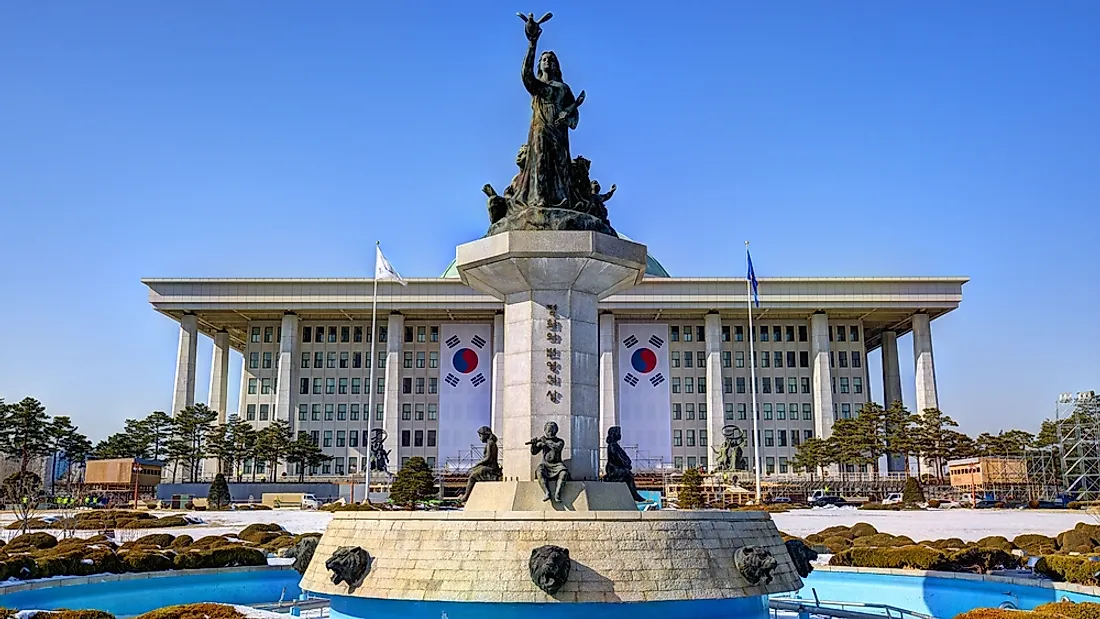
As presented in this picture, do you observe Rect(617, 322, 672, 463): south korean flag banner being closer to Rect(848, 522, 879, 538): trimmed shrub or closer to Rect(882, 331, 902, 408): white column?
Rect(882, 331, 902, 408): white column

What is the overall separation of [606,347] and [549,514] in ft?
245

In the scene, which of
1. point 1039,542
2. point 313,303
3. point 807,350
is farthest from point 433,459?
point 1039,542

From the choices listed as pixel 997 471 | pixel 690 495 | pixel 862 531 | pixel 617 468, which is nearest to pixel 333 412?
pixel 690 495

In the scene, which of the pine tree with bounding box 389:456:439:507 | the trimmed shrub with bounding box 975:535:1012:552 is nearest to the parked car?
the pine tree with bounding box 389:456:439:507

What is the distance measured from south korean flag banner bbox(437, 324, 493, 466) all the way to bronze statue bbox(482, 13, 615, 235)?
70.7 meters

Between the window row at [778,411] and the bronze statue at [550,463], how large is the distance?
3158 inches

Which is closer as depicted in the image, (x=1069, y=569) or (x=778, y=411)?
(x=1069, y=569)

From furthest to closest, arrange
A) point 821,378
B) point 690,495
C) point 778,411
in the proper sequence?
point 778,411 → point 821,378 → point 690,495

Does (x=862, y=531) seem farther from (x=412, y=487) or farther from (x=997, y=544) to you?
(x=412, y=487)

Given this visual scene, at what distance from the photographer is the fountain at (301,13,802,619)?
1403 centimetres

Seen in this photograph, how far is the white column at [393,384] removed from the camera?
9231 centimetres

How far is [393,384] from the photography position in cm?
9319

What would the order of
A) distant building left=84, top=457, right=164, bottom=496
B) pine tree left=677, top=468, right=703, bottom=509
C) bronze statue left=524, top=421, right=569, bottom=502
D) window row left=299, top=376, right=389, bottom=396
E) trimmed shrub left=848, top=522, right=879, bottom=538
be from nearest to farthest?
bronze statue left=524, top=421, right=569, bottom=502 < trimmed shrub left=848, top=522, right=879, bottom=538 < pine tree left=677, top=468, right=703, bottom=509 < distant building left=84, top=457, right=164, bottom=496 < window row left=299, top=376, right=389, bottom=396

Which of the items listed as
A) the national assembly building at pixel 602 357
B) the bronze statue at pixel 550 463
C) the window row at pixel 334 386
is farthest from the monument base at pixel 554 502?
the window row at pixel 334 386
